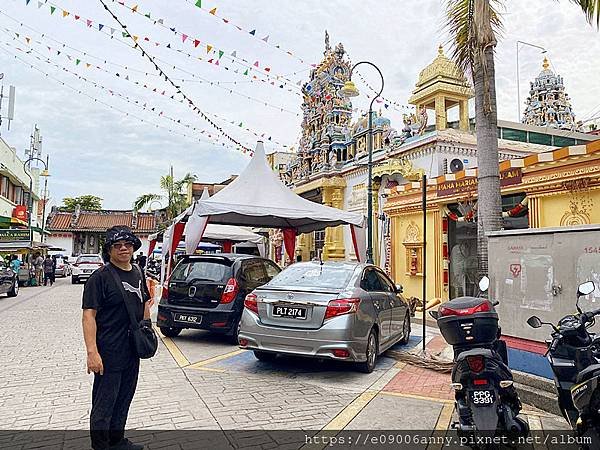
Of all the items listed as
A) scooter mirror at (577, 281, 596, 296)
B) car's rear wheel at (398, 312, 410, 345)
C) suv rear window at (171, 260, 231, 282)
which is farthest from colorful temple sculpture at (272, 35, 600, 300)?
scooter mirror at (577, 281, 596, 296)

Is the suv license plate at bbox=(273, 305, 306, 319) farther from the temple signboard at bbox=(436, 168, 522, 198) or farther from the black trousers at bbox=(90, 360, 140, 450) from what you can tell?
the temple signboard at bbox=(436, 168, 522, 198)

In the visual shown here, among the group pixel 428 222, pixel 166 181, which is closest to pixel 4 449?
pixel 428 222

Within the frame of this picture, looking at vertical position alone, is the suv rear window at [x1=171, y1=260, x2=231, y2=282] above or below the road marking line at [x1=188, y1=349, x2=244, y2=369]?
above

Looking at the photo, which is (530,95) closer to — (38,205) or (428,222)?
(428,222)

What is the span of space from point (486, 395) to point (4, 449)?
3639 mm

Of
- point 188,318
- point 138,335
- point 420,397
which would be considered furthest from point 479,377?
point 188,318

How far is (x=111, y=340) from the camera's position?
3.60m

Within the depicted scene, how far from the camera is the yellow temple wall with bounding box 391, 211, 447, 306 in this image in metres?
14.0

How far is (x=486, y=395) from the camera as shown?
358 centimetres

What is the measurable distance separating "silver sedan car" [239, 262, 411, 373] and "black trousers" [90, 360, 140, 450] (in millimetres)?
2688

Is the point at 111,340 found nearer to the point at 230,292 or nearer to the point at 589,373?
the point at 589,373

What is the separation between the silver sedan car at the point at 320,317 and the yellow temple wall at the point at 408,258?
717 centimetres

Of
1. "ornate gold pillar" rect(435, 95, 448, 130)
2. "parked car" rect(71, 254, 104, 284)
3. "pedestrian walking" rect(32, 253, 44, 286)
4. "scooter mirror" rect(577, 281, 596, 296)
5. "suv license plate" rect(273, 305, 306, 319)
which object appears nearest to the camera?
"scooter mirror" rect(577, 281, 596, 296)

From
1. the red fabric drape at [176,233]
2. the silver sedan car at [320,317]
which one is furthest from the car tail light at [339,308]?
the red fabric drape at [176,233]
